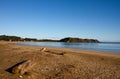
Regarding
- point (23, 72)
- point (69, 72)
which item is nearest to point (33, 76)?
point (23, 72)

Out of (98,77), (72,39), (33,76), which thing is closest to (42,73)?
(33,76)

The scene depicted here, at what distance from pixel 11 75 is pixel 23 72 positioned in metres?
0.68

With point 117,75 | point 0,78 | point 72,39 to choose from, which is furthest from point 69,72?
point 72,39

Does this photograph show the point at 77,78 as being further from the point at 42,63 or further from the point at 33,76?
the point at 42,63

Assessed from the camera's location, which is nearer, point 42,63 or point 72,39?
point 42,63

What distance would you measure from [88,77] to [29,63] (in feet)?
12.5

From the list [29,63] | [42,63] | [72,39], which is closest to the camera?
[29,63]

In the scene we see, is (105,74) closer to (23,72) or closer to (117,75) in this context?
(117,75)

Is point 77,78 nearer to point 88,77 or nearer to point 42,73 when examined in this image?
point 88,77

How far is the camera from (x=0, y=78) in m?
8.51

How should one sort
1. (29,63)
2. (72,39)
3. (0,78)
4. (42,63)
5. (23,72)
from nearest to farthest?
(0,78)
(23,72)
(29,63)
(42,63)
(72,39)

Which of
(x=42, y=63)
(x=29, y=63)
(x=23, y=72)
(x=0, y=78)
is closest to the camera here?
(x=0, y=78)

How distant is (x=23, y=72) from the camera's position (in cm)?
916

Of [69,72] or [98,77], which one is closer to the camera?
[98,77]
